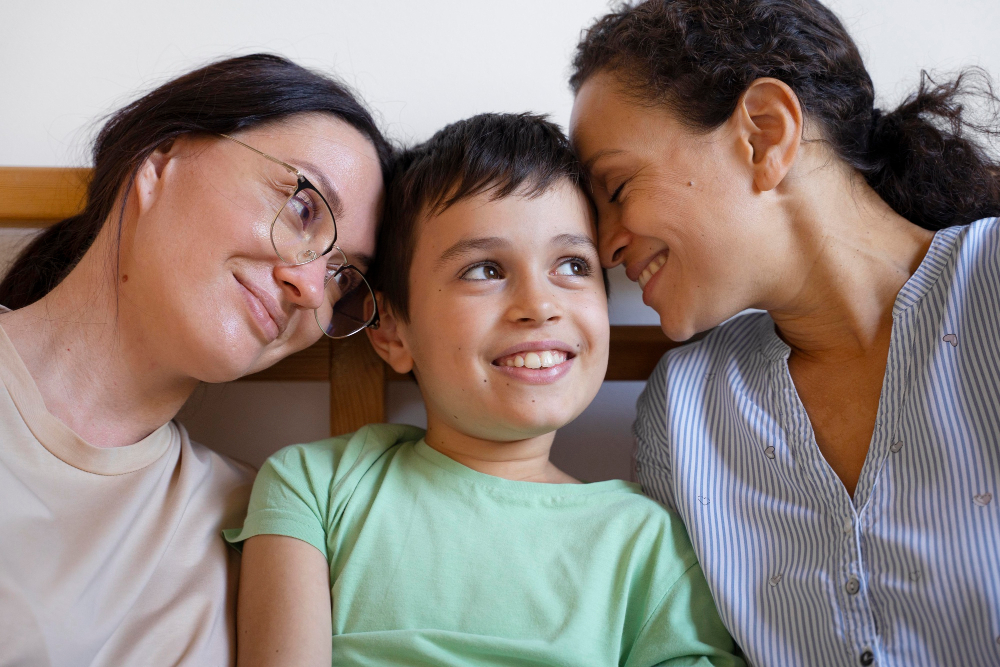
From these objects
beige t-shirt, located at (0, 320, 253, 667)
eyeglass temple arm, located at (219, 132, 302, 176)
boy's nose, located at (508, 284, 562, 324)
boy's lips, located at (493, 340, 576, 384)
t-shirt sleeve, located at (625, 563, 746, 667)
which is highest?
eyeglass temple arm, located at (219, 132, 302, 176)

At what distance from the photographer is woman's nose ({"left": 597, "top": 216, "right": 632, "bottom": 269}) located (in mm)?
1158

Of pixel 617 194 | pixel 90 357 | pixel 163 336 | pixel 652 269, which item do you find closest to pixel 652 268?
pixel 652 269

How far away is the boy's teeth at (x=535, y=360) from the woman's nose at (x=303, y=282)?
282 mm

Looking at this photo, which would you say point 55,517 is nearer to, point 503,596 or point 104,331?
point 104,331

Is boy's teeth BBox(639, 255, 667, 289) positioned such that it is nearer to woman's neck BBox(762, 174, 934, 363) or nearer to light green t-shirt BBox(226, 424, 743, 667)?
woman's neck BBox(762, 174, 934, 363)

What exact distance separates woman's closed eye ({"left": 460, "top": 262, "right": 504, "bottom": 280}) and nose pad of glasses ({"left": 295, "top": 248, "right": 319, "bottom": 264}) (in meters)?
0.22

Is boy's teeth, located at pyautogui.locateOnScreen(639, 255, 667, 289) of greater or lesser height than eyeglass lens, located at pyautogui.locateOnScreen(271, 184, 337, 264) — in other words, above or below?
below

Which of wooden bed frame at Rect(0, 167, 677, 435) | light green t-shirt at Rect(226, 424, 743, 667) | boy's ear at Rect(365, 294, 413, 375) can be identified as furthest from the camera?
wooden bed frame at Rect(0, 167, 677, 435)

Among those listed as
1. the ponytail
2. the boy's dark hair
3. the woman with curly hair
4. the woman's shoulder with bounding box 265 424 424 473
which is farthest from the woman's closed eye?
the ponytail

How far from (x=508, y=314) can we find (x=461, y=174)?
0.24 m

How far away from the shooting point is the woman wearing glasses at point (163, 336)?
0.92 meters

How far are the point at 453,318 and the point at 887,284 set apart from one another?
656mm

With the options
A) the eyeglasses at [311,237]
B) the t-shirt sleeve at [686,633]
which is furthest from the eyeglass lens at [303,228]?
the t-shirt sleeve at [686,633]

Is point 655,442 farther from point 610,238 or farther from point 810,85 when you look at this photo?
point 810,85
